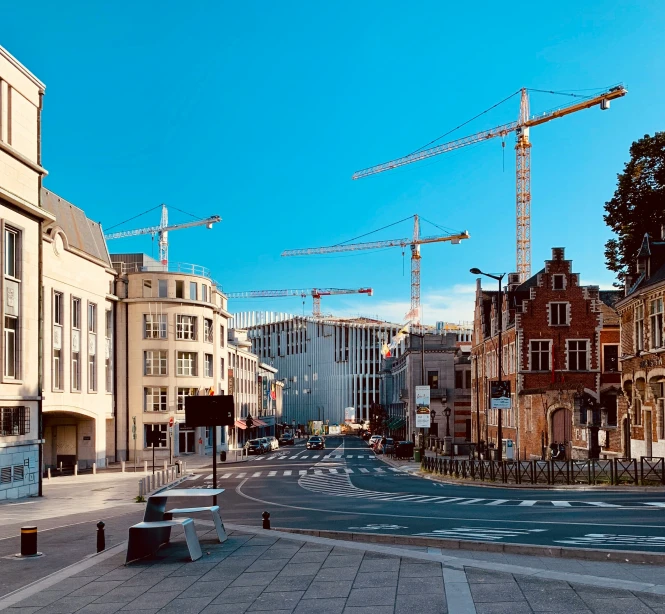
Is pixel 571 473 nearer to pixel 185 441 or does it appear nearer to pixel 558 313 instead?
pixel 558 313

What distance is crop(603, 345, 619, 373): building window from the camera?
60.8 metres

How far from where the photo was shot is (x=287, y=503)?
30.2 metres

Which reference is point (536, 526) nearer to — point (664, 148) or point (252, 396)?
point (664, 148)

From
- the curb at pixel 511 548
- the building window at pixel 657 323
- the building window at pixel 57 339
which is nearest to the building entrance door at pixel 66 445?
the building window at pixel 57 339

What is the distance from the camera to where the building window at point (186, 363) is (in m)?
74.8

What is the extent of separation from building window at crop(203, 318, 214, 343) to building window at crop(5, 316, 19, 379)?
40939mm

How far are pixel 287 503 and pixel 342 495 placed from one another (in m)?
4.01

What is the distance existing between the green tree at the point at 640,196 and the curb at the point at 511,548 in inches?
1757

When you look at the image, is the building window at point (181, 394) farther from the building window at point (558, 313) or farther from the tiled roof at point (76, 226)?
the building window at point (558, 313)

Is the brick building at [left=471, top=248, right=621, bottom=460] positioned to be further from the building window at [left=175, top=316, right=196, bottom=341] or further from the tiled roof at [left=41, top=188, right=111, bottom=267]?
the tiled roof at [left=41, top=188, right=111, bottom=267]

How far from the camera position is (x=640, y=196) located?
190 ft

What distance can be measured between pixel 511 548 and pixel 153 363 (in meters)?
61.6

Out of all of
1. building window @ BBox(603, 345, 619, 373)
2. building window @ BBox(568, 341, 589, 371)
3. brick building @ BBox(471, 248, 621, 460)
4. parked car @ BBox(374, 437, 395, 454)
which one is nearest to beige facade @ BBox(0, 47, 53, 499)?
brick building @ BBox(471, 248, 621, 460)

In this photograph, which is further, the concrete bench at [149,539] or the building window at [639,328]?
the building window at [639,328]
